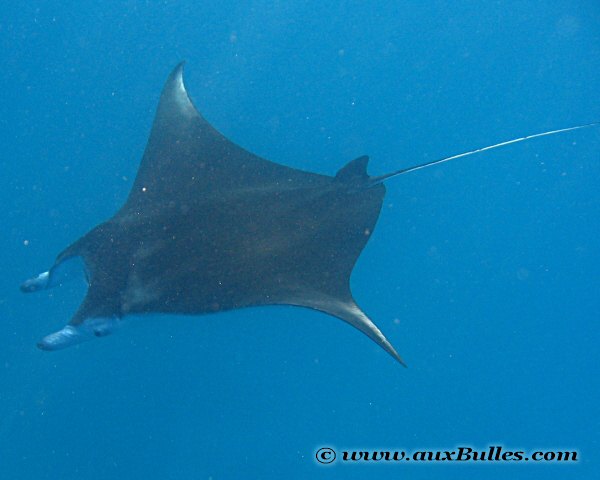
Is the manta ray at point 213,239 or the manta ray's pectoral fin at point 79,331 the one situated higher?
the manta ray at point 213,239

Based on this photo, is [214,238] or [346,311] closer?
[346,311]

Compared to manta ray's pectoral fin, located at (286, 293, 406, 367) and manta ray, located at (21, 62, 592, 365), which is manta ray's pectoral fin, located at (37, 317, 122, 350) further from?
manta ray's pectoral fin, located at (286, 293, 406, 367)

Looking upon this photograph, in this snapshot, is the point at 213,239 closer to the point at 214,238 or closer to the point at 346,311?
the point at 214,238

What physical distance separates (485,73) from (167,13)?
367 centimetres

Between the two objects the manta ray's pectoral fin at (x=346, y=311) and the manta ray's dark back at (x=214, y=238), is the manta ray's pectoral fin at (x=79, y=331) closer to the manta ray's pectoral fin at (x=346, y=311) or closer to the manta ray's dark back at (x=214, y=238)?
the manta ray's dark back at (x=214, y=238)

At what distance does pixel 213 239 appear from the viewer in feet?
8.39

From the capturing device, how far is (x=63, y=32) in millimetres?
4473

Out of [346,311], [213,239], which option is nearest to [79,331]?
[213,239]

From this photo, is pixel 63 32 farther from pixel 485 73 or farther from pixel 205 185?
pixel 485 73

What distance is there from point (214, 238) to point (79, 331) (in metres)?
0.93

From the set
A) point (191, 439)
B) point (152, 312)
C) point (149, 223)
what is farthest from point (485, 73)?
point (191, 439)

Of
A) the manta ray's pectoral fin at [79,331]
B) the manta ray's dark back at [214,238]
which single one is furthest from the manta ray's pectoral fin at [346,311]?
the manta ray's pectoral fin at [79,331]

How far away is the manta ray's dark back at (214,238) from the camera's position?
7.76ft

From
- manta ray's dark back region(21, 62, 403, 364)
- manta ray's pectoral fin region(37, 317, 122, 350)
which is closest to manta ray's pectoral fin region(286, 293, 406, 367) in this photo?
manta ray's dark back region(21, 62, 403, 364)
